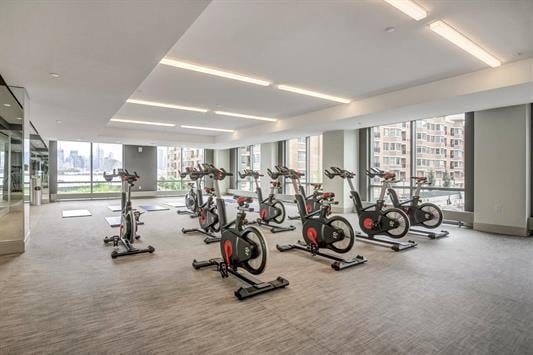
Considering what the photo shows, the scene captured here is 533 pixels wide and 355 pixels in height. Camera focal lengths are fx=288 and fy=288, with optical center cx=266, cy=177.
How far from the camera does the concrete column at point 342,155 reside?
342 inches

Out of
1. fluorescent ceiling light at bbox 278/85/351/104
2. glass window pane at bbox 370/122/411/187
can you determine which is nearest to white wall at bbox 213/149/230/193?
glass window pane at bbox 370/122/411/187

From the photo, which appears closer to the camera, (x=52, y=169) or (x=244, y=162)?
(x=52, y=169)

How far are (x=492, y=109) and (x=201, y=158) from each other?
1300 centimetres

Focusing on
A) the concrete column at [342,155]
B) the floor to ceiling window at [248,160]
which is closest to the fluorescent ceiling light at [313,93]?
the concrete column at [342,155]

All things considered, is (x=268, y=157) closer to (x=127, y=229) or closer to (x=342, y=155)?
(x=342, y=155)

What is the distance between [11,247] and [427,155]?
8941 mm

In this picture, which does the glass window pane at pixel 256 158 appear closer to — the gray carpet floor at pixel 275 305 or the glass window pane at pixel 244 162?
the glass window pane at pixel 244 162

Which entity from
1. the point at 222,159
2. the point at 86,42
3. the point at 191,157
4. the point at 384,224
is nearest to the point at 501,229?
the point at 384,224

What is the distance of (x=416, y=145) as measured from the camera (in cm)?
788

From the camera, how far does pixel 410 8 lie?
9.48ft

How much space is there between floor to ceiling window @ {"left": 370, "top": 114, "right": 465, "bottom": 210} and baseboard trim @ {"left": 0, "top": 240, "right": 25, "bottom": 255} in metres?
7.61

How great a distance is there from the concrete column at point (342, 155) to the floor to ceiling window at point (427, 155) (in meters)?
0.56

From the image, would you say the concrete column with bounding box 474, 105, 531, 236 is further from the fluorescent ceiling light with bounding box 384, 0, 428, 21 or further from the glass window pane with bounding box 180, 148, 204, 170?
the glass window pane with bounding box 180, 148, 204, 170

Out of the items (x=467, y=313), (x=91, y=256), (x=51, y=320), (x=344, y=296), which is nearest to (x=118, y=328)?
(x=51, y=320)
